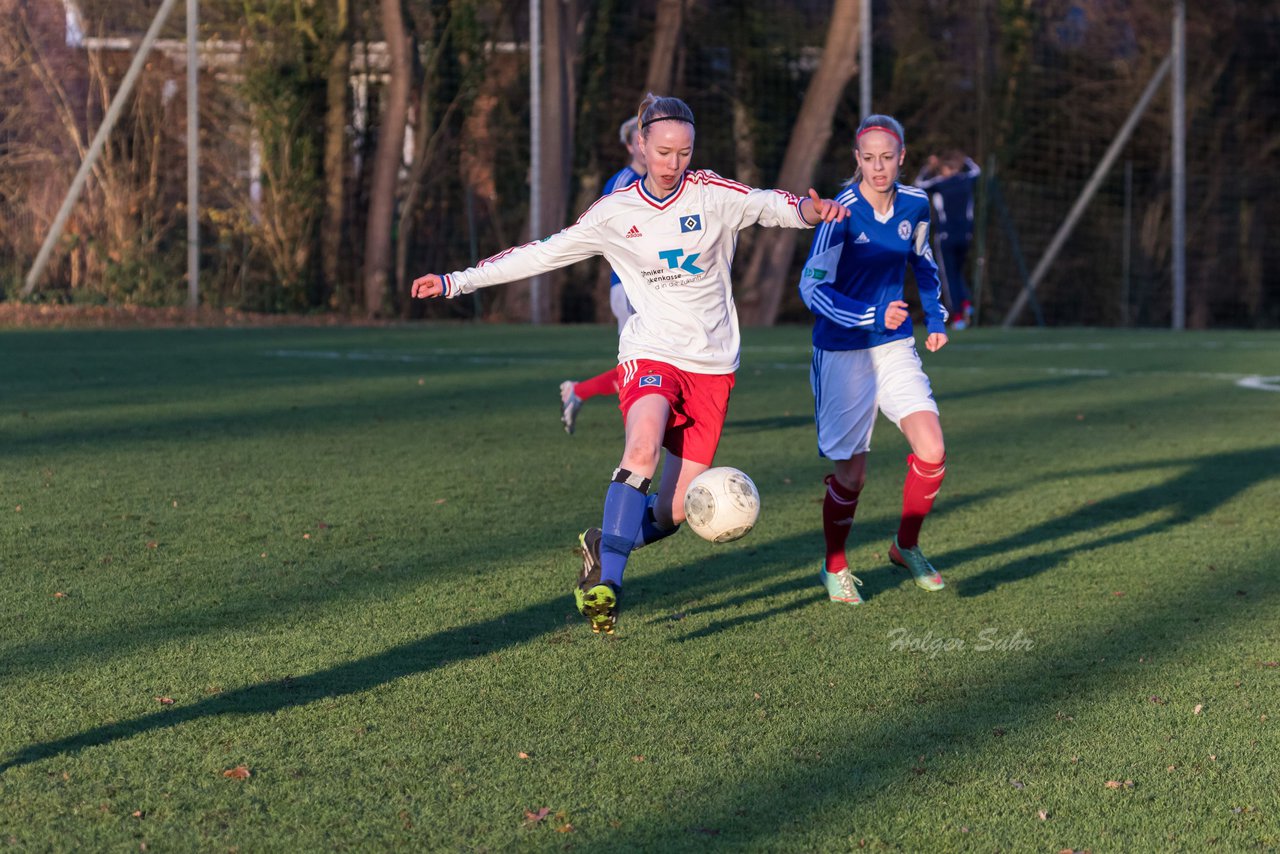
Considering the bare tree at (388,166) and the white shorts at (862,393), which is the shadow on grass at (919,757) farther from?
the bare tree at (388,166)

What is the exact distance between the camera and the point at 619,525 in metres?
5.20

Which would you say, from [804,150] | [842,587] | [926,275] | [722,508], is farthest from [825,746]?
[804,150]

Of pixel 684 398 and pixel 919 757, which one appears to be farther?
pixel 684 398

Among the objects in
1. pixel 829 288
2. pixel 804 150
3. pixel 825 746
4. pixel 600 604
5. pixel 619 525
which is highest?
pixel 804 150

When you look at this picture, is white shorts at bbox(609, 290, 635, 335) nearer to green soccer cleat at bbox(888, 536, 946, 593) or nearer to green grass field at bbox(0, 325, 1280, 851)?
green grass field at bbox(0, 325, 1280, 851)

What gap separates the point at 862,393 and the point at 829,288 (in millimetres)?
419

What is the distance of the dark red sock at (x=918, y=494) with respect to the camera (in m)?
6.18

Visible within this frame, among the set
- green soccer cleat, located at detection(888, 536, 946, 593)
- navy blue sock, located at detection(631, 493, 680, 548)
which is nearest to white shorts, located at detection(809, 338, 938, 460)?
green soccer cleat, located at detection(888, 536, 946, 593)

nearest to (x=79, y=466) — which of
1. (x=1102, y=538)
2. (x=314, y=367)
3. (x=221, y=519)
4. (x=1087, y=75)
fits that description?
(x=221, y=519)

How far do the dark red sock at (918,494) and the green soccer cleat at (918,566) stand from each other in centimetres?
4

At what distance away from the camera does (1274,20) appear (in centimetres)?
3036

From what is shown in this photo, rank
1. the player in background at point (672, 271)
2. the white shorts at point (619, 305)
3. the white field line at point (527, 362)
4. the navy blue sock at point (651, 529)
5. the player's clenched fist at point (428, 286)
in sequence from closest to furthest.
Answer: the player's clenched fist at point (428, 286) < the player in background at point (672, 271) < the navy blue sock at point (651, 529) < the white shorts at point (619, 305) < the white field line at point (527, 362)

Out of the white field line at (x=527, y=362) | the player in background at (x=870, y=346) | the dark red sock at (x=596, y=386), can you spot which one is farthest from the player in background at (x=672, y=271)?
the white field line at (x=527, y=362)

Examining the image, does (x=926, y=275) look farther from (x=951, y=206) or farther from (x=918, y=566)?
(x=951, y=206)
